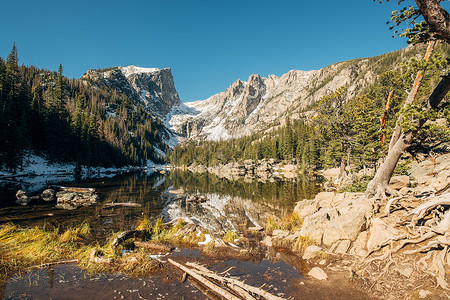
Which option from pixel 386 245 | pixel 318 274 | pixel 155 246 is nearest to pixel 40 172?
pixel 155 246

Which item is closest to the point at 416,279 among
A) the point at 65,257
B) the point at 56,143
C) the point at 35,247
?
the point at 65,257

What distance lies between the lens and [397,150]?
10430mm

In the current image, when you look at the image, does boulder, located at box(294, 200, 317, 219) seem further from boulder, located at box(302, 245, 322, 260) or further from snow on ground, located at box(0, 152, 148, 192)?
snow on ground, located at box(0, 152, 148, 192)

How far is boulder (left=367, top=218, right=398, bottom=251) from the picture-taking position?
27.2ft

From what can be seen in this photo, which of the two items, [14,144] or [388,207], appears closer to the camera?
[388,207]

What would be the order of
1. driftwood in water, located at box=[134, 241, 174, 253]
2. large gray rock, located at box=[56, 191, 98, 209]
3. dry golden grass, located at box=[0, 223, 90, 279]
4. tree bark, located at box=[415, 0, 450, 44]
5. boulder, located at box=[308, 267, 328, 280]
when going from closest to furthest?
tree bark, located at box=[415, 0, 450, 44] < boulder, located at box=[308, 267, 328, 280] < dry golden grass, located at box=[0, 223, 90, 279] < driftwood in water, located at box=[134, 241, 174, 253] < large gray rock, located at box=[56, 191, 98, 209]

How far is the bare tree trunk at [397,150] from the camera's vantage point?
8.69m

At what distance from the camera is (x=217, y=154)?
500 ft

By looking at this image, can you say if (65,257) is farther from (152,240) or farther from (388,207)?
(388,207)

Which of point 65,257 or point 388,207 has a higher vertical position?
point 388,207

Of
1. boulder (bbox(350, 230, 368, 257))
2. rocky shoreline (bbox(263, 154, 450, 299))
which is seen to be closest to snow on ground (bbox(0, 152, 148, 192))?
rocky shoreline (bbox(263, 154, 450, 299))

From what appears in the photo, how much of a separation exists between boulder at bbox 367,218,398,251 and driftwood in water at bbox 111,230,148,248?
11.6 m

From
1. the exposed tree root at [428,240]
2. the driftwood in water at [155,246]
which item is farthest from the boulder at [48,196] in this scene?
the exposed tree root at [428,240]

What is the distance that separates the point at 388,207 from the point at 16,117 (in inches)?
3160
